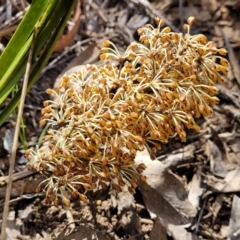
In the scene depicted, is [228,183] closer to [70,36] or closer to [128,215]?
[128,215]

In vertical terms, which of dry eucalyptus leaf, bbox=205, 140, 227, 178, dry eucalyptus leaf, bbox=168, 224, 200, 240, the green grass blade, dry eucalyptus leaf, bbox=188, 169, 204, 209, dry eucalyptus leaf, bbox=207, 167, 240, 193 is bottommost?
dry eucalyptus leaf, bbox=207, 167, 240, 193

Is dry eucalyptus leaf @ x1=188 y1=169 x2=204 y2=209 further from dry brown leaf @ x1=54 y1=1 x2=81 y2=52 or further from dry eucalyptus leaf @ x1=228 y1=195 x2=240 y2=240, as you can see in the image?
dry brown leaf @ x1=54 y1=1 x2=81 y2=52

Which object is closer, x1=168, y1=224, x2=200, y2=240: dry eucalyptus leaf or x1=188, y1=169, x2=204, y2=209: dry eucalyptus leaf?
x1=168, y1=224, x2=200, y2=240: dry eucalyptus leaf

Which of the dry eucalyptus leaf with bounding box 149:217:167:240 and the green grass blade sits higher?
the green grass blade

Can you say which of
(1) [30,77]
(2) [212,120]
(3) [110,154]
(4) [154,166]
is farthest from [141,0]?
(3) [110,154]

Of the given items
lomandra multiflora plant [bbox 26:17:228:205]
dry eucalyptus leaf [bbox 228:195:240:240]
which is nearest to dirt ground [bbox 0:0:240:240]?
dry eucalyptus leaf [bbox 228:195:240:240]

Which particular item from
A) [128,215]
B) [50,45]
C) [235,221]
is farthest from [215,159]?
[50,45]

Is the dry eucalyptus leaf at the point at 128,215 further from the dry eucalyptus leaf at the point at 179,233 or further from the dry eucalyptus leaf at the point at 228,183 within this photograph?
the dry eucalyptus leaf at the point at 228,183
